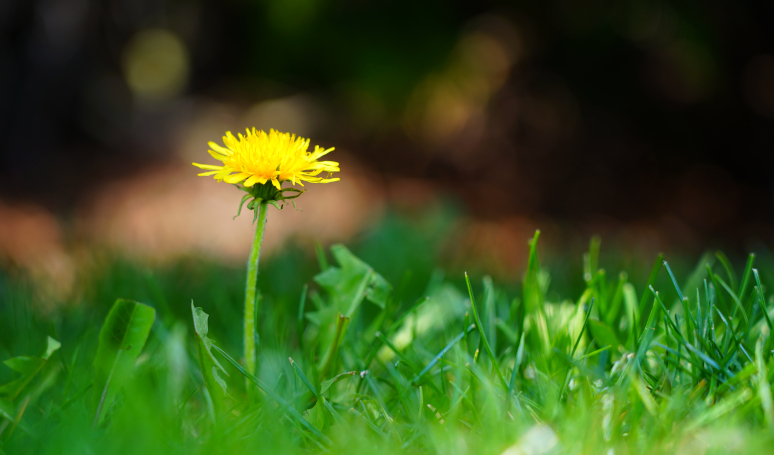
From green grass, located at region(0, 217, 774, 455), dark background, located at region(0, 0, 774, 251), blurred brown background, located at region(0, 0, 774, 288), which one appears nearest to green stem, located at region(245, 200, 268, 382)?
green grass, located at region(0, 217, 774, 455)

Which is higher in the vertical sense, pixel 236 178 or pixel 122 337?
pixel 236 178

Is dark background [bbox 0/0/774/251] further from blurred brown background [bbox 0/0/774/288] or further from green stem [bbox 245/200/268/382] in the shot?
green stem [bbox 245/200/268/382]

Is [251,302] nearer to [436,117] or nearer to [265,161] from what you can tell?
[265,161]

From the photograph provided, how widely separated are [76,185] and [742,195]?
11.9 ft

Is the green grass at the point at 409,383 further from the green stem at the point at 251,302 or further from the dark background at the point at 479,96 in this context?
the dark background at the point at 479,96

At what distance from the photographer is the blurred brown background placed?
2.46 m

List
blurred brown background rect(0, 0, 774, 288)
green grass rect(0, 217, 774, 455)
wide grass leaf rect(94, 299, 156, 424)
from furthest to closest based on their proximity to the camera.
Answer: blurred brown background rect(0, 0, 774, 288)
wide grass leaf rect(94, 299, 156, 424)
green grass rect(0, 217, 774, 455)

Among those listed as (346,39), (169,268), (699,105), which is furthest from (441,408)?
(699,105)

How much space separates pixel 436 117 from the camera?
2.89 meters

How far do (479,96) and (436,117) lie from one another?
27 cm

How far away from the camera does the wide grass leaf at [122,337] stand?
0.68 meters

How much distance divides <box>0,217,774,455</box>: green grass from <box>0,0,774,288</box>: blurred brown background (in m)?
1.27

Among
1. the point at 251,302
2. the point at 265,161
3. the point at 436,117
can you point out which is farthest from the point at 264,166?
the point at 436,117

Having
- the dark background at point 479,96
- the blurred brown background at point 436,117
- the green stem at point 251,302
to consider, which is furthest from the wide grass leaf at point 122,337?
the dark background at point 479,96
